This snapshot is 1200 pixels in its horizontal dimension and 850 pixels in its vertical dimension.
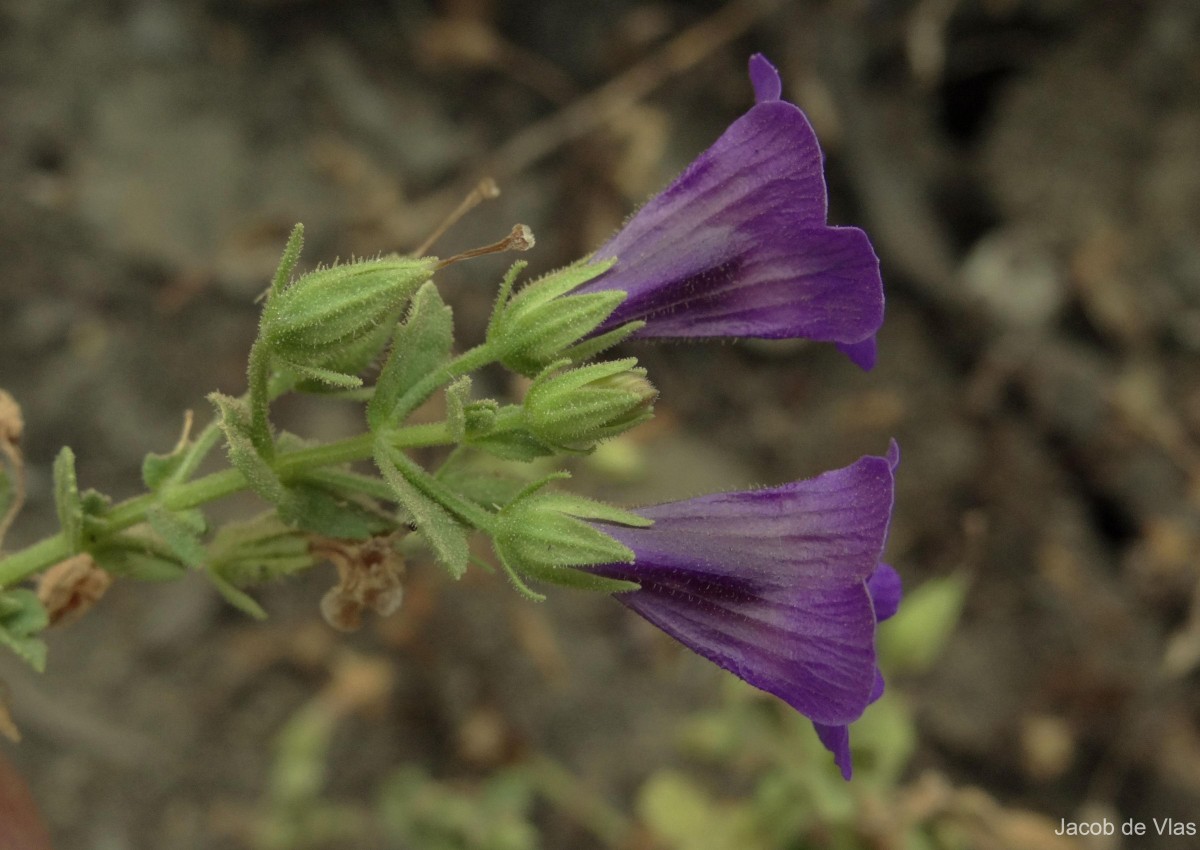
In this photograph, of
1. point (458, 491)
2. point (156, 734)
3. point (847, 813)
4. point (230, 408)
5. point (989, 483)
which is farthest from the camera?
point (989, 483)

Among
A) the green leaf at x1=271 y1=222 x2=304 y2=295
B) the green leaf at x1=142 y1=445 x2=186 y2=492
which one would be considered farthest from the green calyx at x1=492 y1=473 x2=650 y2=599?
the green leaf at x1=142 y1=445 x2=186 y2=492

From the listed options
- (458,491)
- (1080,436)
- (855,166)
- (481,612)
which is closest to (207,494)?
(458,491)

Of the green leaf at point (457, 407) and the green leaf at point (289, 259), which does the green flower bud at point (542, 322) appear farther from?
the green leaf at point (289, 259)

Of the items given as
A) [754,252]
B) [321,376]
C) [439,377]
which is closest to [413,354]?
[439,377]

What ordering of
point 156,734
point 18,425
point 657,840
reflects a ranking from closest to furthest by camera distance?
point 18,425
point 156,734
point 657,840

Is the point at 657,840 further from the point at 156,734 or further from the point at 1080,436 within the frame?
the point at 1080,436

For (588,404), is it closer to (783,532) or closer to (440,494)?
(440,494)

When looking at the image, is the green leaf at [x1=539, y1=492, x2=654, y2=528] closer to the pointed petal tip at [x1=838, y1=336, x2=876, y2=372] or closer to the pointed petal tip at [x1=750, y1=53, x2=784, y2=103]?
the pointed petal tip at [x1=838, y1=336, x2=876, y2=372]

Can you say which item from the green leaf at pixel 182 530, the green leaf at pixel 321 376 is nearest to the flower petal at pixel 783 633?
the green leaf at pixel 321 376
